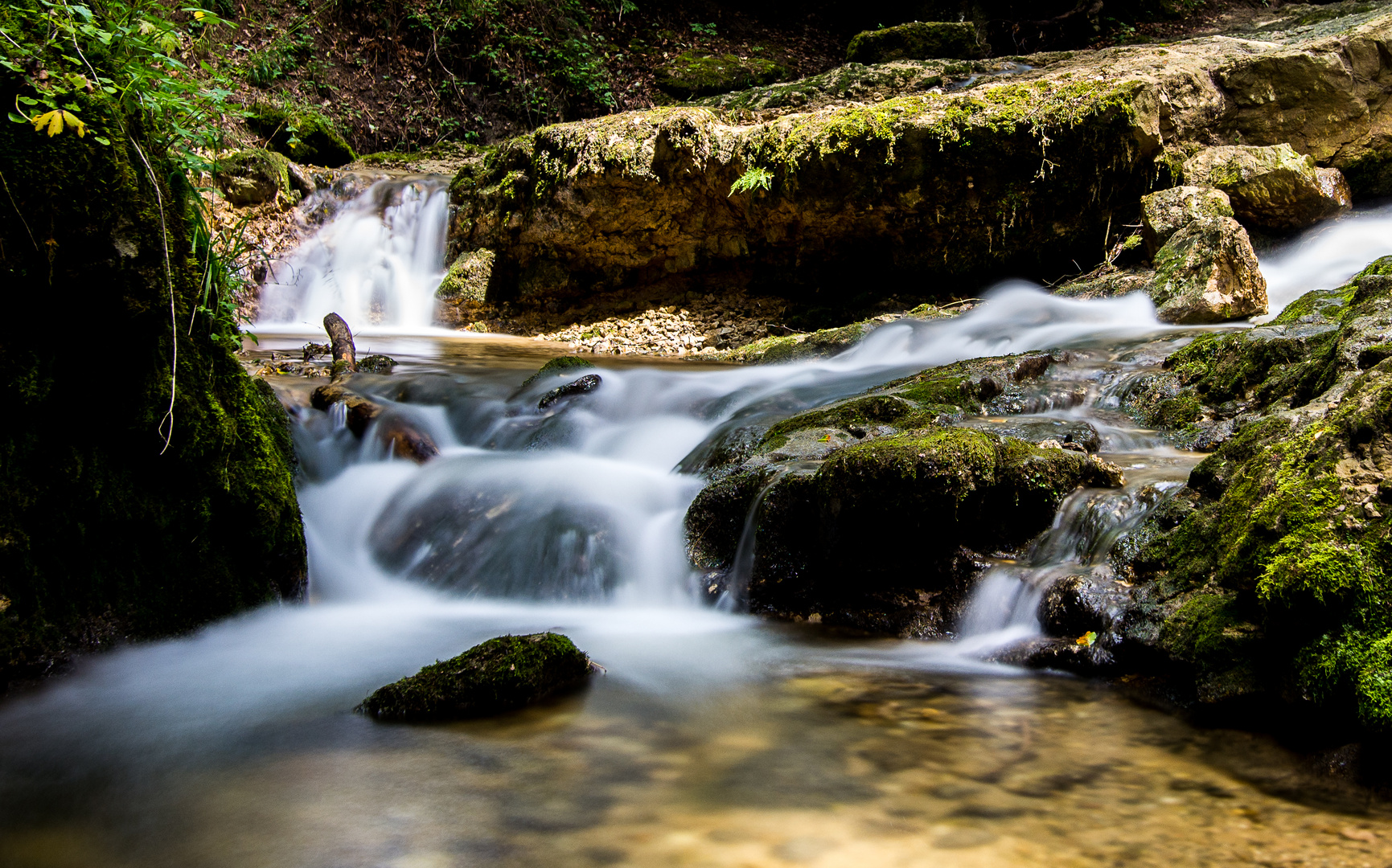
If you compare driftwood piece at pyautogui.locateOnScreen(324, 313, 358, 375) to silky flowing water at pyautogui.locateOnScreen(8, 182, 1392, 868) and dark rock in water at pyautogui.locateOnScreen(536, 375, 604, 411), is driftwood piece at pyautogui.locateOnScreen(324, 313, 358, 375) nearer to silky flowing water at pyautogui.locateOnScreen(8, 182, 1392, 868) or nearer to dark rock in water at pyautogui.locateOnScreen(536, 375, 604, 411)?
dark rock in water at pyautogui.locateOnScreen(536, 375, 604, 411)

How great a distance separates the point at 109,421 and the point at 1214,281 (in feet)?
27.4

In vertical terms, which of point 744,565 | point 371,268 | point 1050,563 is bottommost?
point 744,565

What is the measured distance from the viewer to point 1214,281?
7.75 m

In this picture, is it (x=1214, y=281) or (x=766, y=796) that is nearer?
(x=766, y=796)

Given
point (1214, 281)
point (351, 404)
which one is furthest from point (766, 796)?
point (1214, 281)

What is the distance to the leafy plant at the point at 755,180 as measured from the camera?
988cm

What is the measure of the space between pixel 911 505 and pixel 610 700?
167 centimetres

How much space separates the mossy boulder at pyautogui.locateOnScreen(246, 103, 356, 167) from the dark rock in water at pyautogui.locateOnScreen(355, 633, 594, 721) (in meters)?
12.5

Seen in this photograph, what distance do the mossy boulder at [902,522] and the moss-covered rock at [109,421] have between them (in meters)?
2.47

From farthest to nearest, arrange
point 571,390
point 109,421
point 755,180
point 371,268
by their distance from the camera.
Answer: point 371,268 → point 755,180 → point 571,390 → point 109,421

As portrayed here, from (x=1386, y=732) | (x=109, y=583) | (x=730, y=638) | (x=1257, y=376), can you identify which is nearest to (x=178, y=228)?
(x=109, y=583)

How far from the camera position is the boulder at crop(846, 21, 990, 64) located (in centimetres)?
1483

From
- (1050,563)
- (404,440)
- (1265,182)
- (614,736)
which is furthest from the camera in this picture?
(1265,182)

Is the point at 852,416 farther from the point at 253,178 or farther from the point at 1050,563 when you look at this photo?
the point at 253,178
